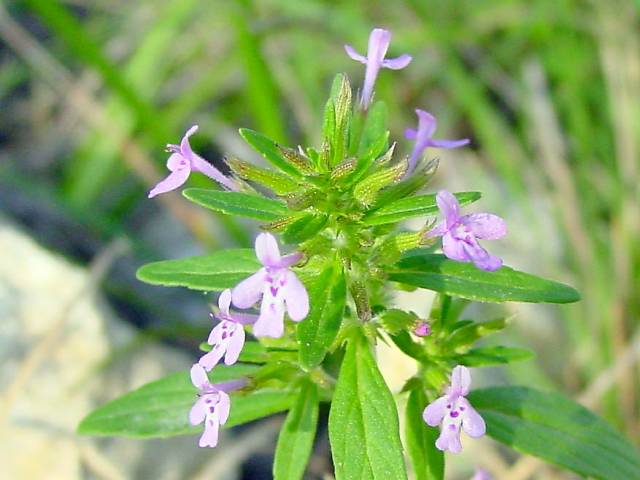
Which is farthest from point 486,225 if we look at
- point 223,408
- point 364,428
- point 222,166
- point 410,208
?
point 222,166

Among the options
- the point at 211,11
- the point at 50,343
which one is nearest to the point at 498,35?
the point at 211,11

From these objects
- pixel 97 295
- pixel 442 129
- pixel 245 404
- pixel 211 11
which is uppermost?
Answer: pixel 211 11

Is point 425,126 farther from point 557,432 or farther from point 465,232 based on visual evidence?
point 557,432

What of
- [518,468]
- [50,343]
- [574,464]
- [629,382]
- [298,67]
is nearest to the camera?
[574,464]

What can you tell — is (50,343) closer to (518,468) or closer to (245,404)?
(245,404)

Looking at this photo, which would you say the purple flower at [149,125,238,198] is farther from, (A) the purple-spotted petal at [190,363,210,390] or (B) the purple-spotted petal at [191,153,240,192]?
(A) the purple-spotted petal at [190,363,210,390]

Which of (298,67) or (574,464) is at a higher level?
(298,67)
